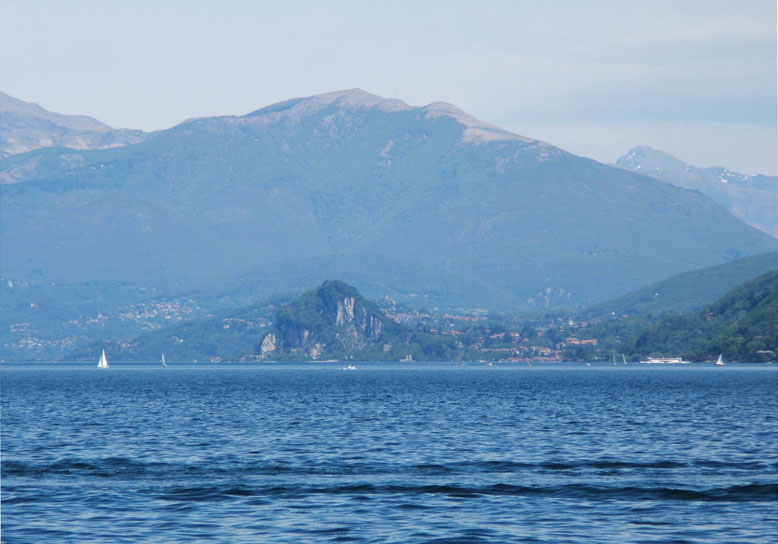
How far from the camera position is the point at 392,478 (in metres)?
76.4

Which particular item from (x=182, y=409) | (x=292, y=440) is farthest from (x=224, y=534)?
(x=182, y=409)

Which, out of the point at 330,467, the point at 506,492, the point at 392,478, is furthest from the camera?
the point at 330,467

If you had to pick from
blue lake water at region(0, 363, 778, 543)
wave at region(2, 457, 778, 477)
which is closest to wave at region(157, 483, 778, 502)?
blue lake water at region(0, 363, 778, 543)

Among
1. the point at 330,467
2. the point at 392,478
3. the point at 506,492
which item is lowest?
the point at 506,492

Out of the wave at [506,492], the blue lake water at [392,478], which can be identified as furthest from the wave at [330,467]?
the wave at [506,492]

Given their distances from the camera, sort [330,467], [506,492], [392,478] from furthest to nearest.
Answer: [330,467] < [392,478] < [506,492]

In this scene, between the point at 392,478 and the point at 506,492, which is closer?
the point at 506,492

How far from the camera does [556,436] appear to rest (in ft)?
354

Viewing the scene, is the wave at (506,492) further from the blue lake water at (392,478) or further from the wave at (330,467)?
the wave at (330,467)

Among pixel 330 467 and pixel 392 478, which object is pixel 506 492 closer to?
pixel 392 478

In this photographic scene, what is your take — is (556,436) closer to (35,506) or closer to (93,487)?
(93,487)

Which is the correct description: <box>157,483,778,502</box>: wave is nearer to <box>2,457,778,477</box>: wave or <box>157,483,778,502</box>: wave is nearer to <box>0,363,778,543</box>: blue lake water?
<box>0,363,778,543</box>: blue lake water

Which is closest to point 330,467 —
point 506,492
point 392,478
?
point 392,478

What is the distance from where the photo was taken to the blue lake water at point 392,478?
56.8 m
